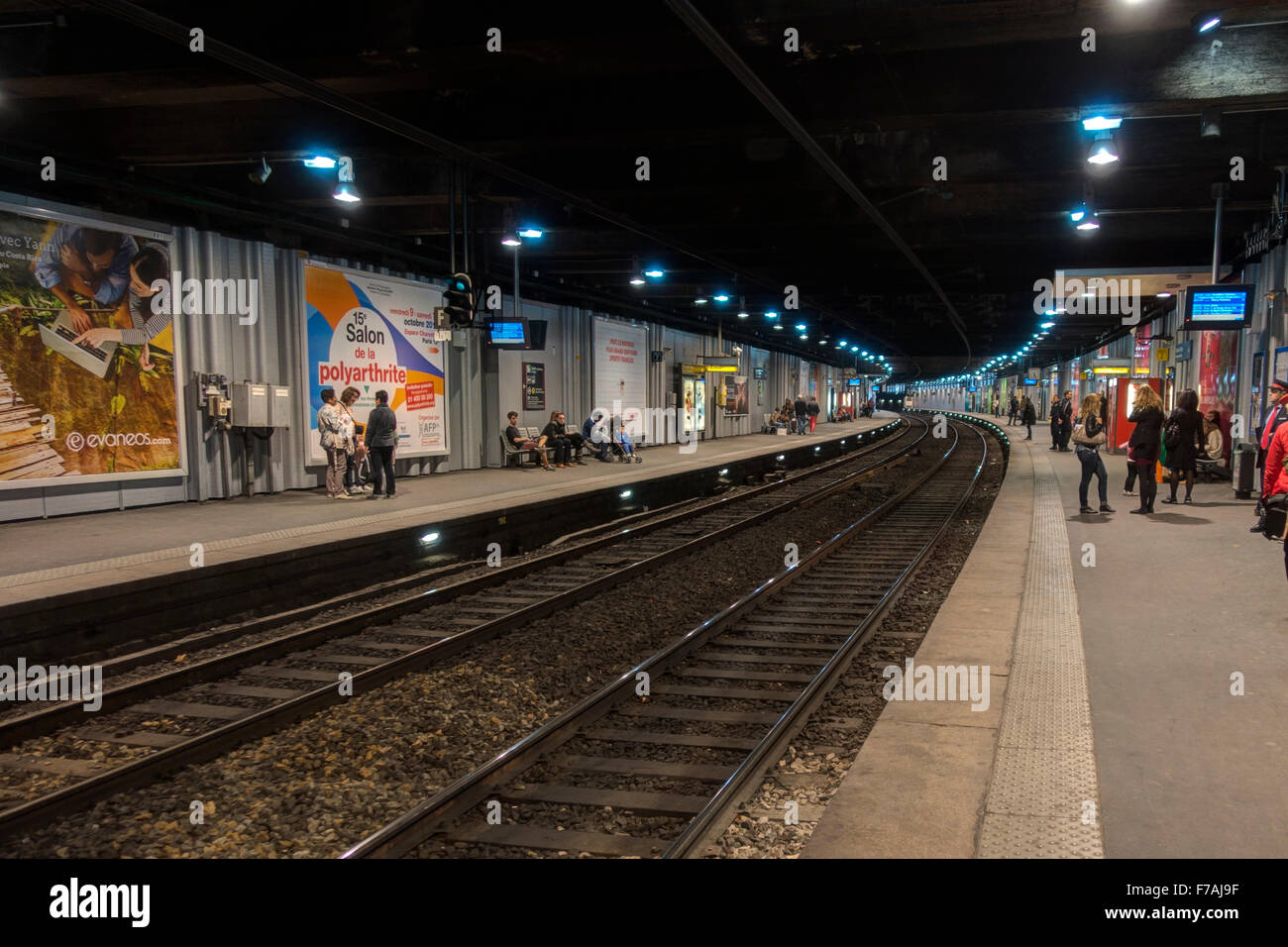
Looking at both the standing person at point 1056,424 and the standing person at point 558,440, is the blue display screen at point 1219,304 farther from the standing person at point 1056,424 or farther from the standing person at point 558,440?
the standing person at point 1056,424

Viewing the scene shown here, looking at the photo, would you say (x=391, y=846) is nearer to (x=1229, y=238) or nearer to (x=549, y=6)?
(x=549, y=6)

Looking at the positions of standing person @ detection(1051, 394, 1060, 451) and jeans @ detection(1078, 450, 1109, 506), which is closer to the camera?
jeans @ detection(1078, 450, 1109, 506)

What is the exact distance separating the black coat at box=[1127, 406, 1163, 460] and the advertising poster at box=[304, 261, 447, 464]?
11.7m

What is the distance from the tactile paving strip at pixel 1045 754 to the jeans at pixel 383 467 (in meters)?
9.74

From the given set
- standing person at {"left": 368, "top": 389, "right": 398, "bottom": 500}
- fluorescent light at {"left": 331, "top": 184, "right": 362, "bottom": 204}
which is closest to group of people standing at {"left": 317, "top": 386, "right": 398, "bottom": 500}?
standing person at {"left": 368, "top": 389, "right": 398, "bottom": 500}

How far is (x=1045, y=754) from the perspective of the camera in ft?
13.5

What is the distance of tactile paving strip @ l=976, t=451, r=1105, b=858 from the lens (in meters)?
3.29

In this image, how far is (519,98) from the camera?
9.34m

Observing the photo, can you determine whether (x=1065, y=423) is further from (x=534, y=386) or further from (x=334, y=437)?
(x=334, y=437)

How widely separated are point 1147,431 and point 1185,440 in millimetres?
1129

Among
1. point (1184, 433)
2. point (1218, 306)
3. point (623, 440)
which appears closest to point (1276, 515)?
point (1184, 433)

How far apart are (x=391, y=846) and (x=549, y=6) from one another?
612 cm

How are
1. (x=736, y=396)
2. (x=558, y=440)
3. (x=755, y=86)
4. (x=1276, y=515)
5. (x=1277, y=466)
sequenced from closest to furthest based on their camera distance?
(x=1276, y=515), (x=1277, y=466), (x=755, y=86), (x=558, y=440), (x=736, y=396)

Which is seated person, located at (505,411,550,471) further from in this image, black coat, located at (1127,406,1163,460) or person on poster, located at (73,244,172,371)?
black coat, located at (1127,406,1163,460)
